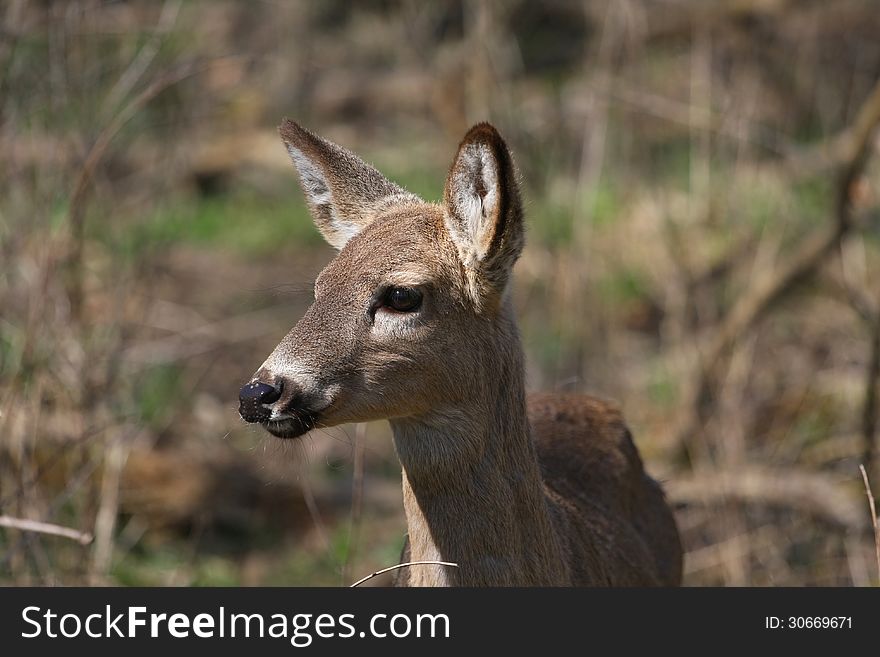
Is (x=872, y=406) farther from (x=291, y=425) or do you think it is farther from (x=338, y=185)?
(x=291, y=425)

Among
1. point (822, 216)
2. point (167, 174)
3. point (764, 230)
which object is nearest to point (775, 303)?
point (764, 230)

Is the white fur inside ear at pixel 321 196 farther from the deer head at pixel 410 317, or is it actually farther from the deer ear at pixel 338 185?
the deer head at pixel 410 317

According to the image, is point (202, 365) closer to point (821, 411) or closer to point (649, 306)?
point (649, 306)

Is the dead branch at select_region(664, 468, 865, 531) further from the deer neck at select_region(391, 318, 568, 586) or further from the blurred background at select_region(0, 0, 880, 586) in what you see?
the deer neck at select_region(391, 318, 568, 586)

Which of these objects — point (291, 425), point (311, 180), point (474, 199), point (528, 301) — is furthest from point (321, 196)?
point (528, 301)

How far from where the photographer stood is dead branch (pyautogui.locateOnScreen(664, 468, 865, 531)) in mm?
7062

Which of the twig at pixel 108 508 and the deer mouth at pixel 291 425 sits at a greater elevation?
the twig at pixel 108 508

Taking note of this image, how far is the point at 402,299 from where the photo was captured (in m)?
3.99

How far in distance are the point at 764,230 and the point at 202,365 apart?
369 cm

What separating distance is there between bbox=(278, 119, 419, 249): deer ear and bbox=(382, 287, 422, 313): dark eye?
0.61 meters

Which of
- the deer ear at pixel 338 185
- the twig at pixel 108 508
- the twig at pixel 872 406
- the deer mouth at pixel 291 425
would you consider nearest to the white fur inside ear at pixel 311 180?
the deer ear at pixel 338 185

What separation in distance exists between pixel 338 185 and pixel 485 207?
733 mm

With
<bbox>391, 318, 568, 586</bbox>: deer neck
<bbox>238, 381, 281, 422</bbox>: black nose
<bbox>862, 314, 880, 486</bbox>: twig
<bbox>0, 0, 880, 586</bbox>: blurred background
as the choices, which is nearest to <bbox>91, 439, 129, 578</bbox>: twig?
<bbox>0, 0, 880, 586</bbox>: blurred background

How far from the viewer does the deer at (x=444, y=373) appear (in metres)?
3.86
